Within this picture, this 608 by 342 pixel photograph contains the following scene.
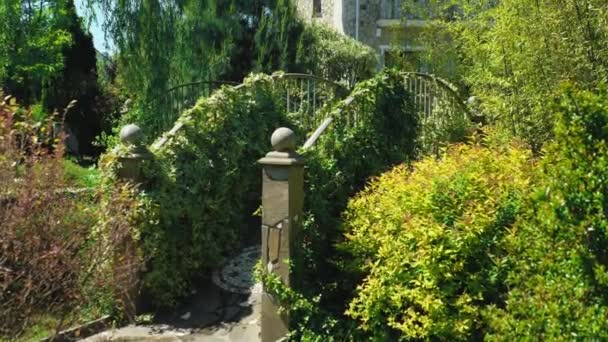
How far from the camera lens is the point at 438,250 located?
3873 millimetres

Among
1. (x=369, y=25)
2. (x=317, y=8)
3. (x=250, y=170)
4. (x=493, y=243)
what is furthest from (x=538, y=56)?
(x=317, y=8)

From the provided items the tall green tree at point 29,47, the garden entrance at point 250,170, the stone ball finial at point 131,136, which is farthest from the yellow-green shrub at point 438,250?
the tall green tree at point 29,47

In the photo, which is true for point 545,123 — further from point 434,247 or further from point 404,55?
point 404,55

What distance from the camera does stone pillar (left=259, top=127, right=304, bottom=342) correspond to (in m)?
4.32

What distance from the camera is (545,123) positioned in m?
6.09

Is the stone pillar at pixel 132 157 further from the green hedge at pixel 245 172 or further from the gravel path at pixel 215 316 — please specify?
the gravel path at pixel 215 316

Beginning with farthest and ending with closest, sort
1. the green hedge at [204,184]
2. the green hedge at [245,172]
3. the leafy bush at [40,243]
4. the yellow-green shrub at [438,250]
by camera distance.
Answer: the green hedge at [204,184]
the green hedge at [245,172]
the yellow-green shrub at [438,250]
the leafy bush at [40,243]

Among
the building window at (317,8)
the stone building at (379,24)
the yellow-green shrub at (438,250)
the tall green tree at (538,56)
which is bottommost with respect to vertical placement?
the yellow-green shrub at (438,250)

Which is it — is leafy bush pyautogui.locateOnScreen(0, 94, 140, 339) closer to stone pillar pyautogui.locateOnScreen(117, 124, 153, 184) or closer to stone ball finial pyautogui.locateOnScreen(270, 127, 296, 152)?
stone ball finial pyautogui.locateOnScreen(270, 127, 296, 152)

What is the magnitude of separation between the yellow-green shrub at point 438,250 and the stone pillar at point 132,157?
1.72 meters

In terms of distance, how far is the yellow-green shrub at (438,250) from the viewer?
12.6ft

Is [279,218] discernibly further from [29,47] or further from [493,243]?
[29,47]

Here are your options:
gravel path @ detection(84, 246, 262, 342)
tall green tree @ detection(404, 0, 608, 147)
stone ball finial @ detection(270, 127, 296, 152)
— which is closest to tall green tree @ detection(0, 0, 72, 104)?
gravel path @ detection(84, 246, 262, 342)

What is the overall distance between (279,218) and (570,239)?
1.96 meters
